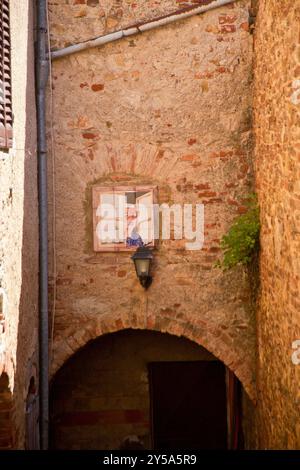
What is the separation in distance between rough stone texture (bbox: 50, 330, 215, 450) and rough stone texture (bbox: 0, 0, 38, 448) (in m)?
1.24

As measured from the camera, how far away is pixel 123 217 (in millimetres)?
6734

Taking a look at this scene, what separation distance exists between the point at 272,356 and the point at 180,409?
239 cm

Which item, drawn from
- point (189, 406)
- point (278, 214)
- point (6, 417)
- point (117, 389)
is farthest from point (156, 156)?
point (189, 406)

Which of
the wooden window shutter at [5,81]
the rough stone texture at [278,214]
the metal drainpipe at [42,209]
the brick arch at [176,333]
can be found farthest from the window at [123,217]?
the wooden window shutter at [5,81]

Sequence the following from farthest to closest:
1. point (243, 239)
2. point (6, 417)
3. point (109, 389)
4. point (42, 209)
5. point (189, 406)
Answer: point (189, 406)
point (109, 389)
point (42, 209)
point (243, 239)
point (6, 417)

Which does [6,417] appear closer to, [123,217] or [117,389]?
[123,217]

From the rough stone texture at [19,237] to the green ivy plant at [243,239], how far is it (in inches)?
69.0

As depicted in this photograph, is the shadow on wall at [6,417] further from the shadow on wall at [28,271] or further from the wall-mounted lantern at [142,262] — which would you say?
the wall-mounted lantern at [142,262]

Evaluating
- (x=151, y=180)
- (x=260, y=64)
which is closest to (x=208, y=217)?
(x=151, y=180)

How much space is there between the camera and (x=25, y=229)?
5984mm

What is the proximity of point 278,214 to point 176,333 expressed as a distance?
6.02ft

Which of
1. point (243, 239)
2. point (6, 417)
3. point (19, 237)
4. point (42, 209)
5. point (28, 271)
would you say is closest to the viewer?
point (6, 417)

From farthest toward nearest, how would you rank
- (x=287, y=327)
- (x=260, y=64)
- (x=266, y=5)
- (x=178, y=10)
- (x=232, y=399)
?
(x=232, y=399) < (x=178, y=10) < (x=260, y=64) < (x=266, y=5) < (x=287, y=327)

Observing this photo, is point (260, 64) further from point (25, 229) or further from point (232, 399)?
point (232, 399)
